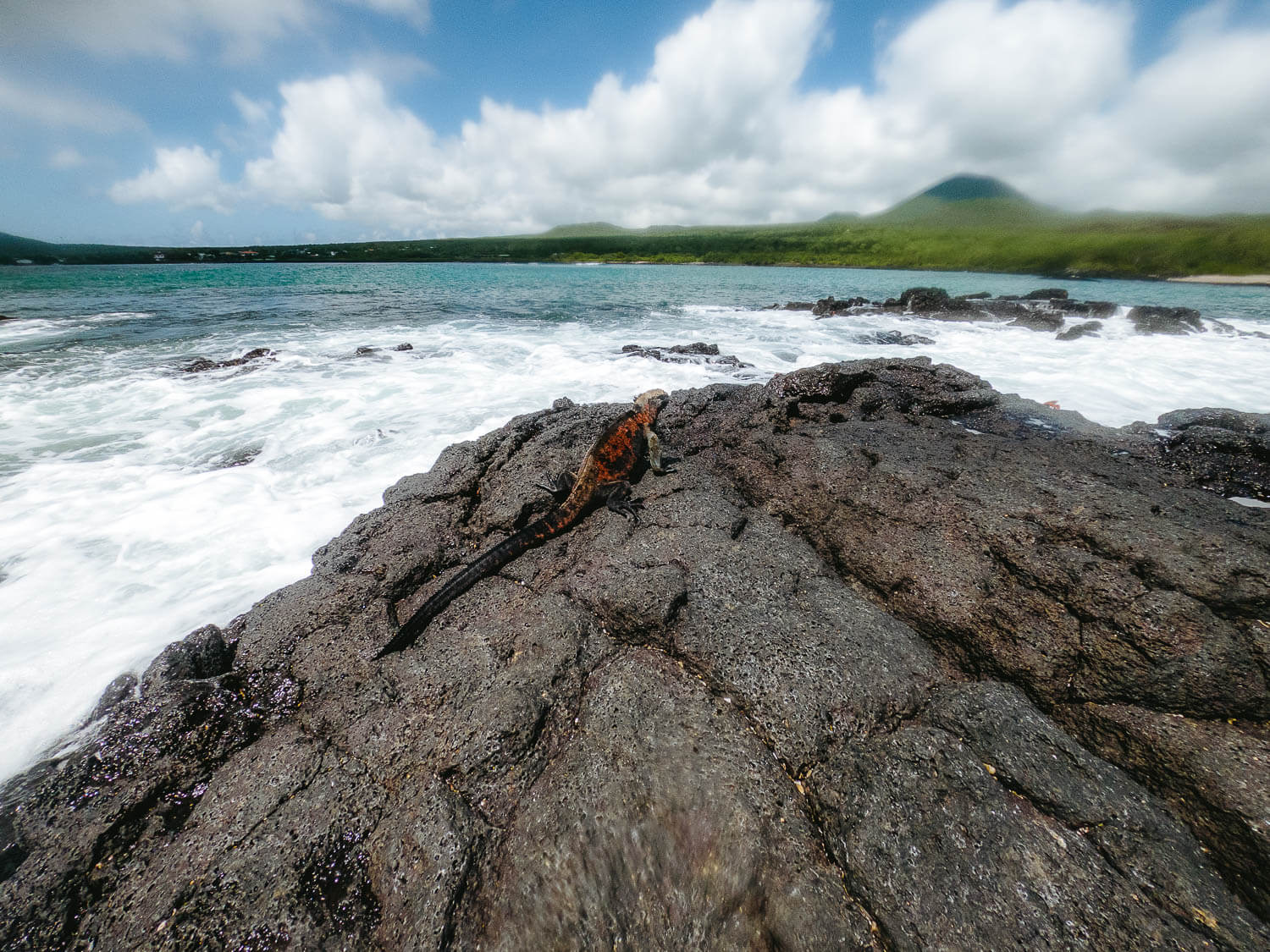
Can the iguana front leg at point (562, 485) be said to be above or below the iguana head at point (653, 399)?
below

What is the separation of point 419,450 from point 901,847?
29.1ft

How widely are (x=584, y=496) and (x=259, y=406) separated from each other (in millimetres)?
10884

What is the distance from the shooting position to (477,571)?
409 cm

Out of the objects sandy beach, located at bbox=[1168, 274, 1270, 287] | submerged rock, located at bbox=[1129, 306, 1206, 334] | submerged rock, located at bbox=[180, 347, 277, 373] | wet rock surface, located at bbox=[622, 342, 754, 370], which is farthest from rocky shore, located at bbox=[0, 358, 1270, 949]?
sandy beach, located at bbox=[1168, 274, 1270, 287]

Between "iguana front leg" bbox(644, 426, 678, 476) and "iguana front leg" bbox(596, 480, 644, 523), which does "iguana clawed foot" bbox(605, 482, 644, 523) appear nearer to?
"iguana front leg" bbox(596, 480, 644, 523)

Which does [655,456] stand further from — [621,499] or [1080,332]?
[1080,332]

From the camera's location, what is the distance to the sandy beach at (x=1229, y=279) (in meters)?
68.3

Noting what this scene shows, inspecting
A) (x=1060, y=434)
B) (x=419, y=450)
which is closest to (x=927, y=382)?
(x=1060, y=434)

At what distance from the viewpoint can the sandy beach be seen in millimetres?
68312

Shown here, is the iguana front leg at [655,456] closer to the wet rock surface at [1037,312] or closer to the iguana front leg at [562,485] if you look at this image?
the iguana front leg at [562,485]

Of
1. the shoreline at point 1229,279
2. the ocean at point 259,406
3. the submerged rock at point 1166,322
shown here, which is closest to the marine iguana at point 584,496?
the ocean at point 259,406

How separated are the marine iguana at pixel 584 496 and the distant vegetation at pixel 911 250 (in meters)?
114

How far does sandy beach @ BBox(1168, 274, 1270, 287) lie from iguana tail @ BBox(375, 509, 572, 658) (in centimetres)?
10796

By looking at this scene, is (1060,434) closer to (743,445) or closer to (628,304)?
(743,445)
